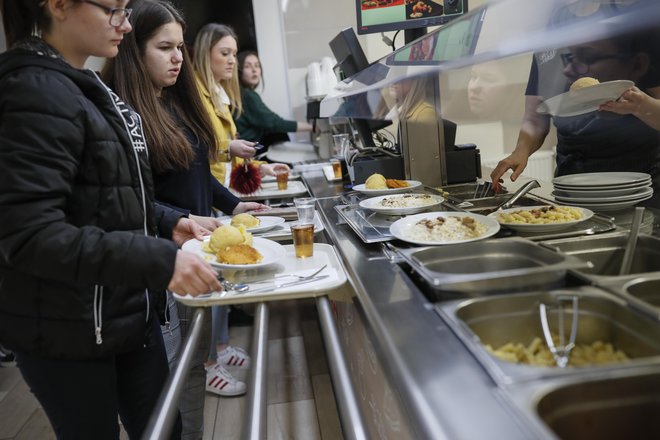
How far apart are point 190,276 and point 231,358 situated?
1.99m

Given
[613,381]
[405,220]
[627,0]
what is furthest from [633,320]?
[405,220]

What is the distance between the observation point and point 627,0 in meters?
1.01

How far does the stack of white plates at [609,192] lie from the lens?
148 cm

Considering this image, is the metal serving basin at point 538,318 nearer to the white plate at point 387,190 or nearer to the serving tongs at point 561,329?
the serving tongs at point 561,329

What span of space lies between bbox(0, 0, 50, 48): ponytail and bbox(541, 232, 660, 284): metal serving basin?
119 centimetres

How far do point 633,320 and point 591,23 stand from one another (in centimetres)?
63

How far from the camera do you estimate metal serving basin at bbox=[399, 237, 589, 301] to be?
3.12 feet

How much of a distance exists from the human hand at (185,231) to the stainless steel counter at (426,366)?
2.04ft

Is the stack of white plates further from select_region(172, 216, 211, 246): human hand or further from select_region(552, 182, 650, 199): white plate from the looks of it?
select_region(172, 216, 211, 246): human hand

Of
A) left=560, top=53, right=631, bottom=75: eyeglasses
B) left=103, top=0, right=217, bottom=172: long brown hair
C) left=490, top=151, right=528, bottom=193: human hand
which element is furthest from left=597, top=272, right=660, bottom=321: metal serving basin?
left=103, top=0, right=217, bottom=172: long brown hair

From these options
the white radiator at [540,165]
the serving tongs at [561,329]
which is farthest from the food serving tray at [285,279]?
the white radiator at [540,165]

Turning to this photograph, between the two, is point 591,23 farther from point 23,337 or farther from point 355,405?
point 23,337

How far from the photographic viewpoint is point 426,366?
75cm

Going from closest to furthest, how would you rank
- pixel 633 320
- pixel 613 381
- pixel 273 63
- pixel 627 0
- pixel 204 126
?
pixel 613 381 → pixel 633 320 → pixel 627 0 → pixel 204 126 → pixel 273 63
